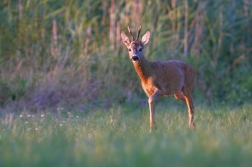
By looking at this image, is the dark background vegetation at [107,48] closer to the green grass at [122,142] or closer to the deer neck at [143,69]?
the green grass at [122,142]

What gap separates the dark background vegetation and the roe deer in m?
2.50

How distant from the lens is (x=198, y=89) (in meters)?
A: 13.3

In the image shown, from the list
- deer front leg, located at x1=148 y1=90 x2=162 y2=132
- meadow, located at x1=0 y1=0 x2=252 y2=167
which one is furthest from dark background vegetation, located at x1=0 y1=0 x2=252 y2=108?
deer front leg, located at x1=148 y1=90 x2=162 y2=132

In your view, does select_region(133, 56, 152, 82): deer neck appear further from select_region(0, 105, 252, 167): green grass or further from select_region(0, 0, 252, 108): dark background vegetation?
select_region(0, 0, 252, 108): dark background vegetation

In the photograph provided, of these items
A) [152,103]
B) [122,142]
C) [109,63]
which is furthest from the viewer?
[109,63]

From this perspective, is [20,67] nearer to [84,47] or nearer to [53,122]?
[84,47]

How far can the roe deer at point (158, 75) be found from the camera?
923cm

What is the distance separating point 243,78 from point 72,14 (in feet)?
12.9

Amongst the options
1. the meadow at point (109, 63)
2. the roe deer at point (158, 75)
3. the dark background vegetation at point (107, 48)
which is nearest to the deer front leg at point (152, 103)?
the roe deer at point (158, 75)

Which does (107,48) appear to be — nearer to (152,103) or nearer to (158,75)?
(158,75)

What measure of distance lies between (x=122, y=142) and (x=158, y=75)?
3.16 meters

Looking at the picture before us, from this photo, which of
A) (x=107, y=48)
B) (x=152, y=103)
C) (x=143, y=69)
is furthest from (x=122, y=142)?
(x=107, y=48)

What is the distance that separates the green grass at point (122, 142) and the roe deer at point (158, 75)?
40 cm

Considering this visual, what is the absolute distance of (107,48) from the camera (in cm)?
1352
